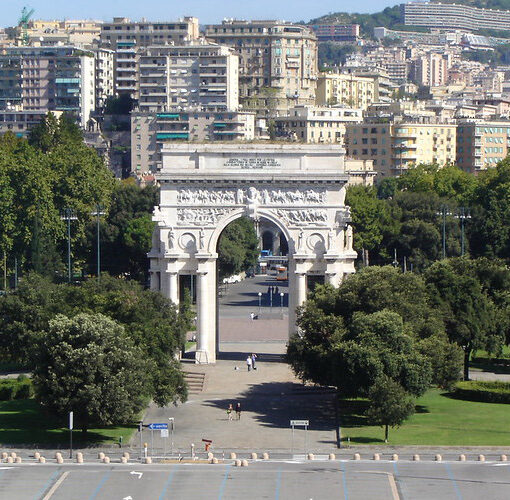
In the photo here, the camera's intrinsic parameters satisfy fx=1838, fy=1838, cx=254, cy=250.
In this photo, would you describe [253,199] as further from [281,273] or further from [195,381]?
[281,273]

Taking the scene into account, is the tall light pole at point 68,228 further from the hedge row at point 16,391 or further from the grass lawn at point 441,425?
the grass lawn at point 441,425

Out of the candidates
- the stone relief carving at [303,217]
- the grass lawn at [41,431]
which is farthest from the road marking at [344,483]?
the stone relief carving at [303,217]

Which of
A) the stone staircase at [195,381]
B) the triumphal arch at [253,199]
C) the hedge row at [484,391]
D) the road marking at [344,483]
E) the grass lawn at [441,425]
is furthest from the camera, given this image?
the triumphal arch at [253,199]

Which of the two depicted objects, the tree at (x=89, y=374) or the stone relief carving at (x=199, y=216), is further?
the stone relief carving at (x=199, y=216)

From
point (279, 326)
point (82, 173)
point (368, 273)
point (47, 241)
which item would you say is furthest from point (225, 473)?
point (82, 173)

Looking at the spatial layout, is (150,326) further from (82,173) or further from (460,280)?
(82,173)

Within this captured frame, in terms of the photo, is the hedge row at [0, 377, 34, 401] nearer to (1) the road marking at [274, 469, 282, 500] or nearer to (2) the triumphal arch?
(2) the triumphal arch

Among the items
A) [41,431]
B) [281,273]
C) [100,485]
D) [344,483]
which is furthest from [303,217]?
[281,273]
